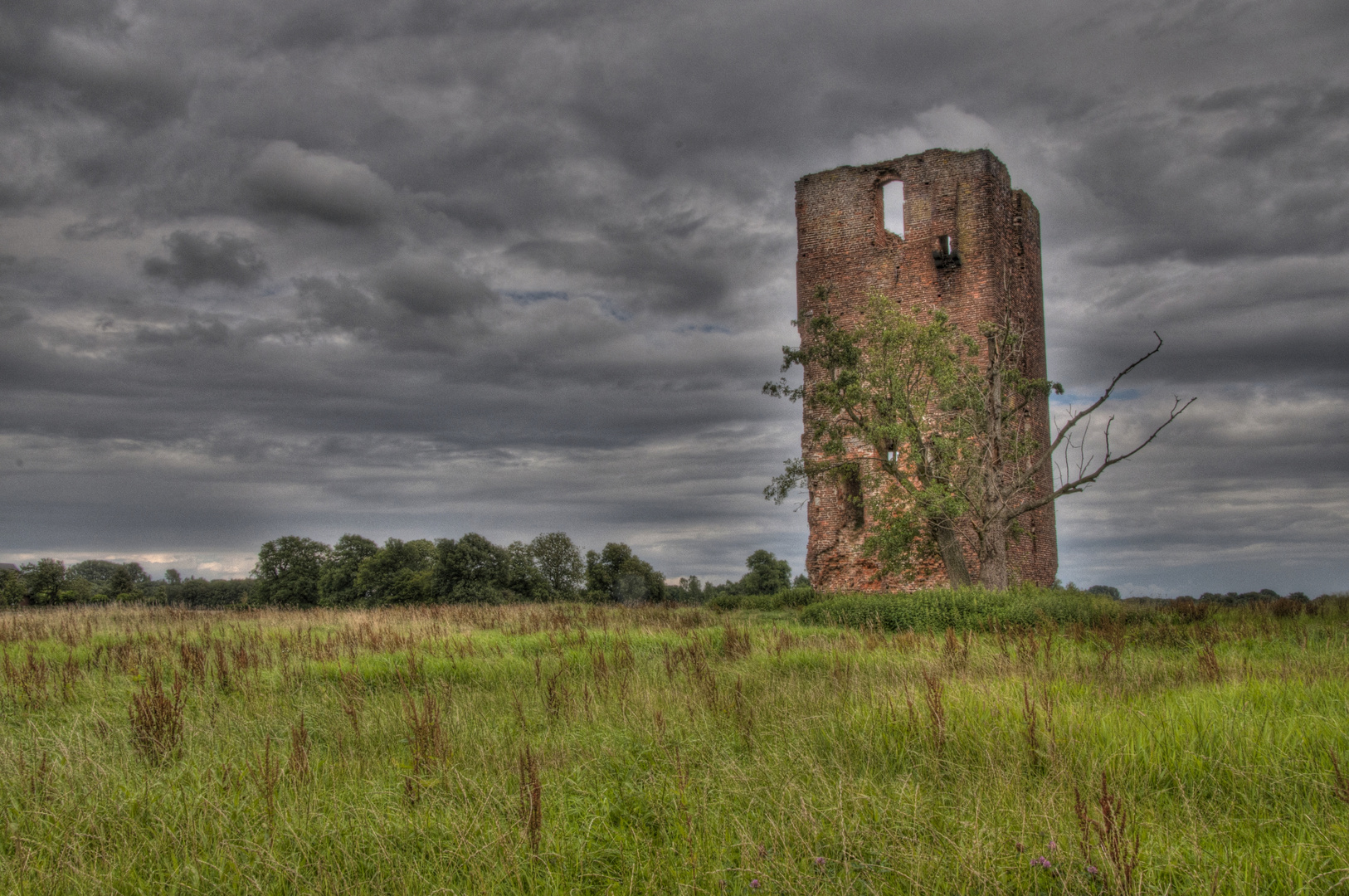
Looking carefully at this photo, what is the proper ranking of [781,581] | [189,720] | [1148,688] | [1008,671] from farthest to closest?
1. [781,581]
2. [1008,671]
3. [1148,688]
4. [189,720]

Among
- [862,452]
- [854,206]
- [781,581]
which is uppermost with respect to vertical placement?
[854,206]

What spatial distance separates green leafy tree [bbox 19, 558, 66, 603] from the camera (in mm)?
35906

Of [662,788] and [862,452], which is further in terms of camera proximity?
[862,452]

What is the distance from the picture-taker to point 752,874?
3137mm

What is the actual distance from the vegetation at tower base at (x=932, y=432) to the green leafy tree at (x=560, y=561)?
2766 cm

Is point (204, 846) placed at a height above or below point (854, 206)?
below

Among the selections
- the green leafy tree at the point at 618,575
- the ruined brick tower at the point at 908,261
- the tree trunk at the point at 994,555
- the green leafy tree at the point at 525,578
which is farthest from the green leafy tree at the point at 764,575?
the tree trunk at the point at 994,555

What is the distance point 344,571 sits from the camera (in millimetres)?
42781

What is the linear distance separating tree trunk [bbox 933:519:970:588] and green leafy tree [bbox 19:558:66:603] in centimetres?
3882

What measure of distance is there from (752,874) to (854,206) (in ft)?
74.9

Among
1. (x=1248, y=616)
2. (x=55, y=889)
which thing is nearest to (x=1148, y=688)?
(x=55, y=889)

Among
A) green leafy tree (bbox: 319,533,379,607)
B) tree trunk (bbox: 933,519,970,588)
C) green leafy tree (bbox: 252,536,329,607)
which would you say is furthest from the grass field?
green leafy tree (bbox: 252,536,329,607)

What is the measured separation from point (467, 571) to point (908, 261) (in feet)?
84.3

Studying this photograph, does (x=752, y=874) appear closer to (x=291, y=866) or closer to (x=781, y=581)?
(x=291, y=866)
